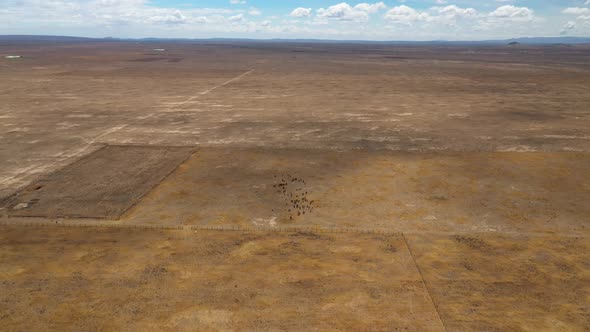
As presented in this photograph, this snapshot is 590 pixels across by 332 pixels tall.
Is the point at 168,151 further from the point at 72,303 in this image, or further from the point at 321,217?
the point at 72,303

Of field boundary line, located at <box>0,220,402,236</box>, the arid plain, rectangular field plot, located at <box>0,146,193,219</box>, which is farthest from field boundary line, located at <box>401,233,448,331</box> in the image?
rectangular field plot, located at <box>0,146,193,219</box>

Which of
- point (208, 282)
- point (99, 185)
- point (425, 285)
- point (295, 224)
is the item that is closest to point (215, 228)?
point (295, 224)

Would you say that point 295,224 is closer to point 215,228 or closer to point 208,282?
point 215,228

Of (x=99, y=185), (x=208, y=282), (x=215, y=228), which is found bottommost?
(x=208, y=282)

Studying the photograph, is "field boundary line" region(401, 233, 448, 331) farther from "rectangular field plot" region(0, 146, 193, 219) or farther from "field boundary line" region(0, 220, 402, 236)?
"rectangular field plot" region(0, 146, 193, 219)

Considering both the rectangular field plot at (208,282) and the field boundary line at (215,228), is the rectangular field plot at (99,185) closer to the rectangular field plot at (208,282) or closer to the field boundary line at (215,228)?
the field boundary line at (215,228)

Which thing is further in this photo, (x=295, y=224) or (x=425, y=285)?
(x=295, y=224)

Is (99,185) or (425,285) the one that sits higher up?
(99,185)

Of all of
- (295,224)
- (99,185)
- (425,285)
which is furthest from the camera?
(99,185)
